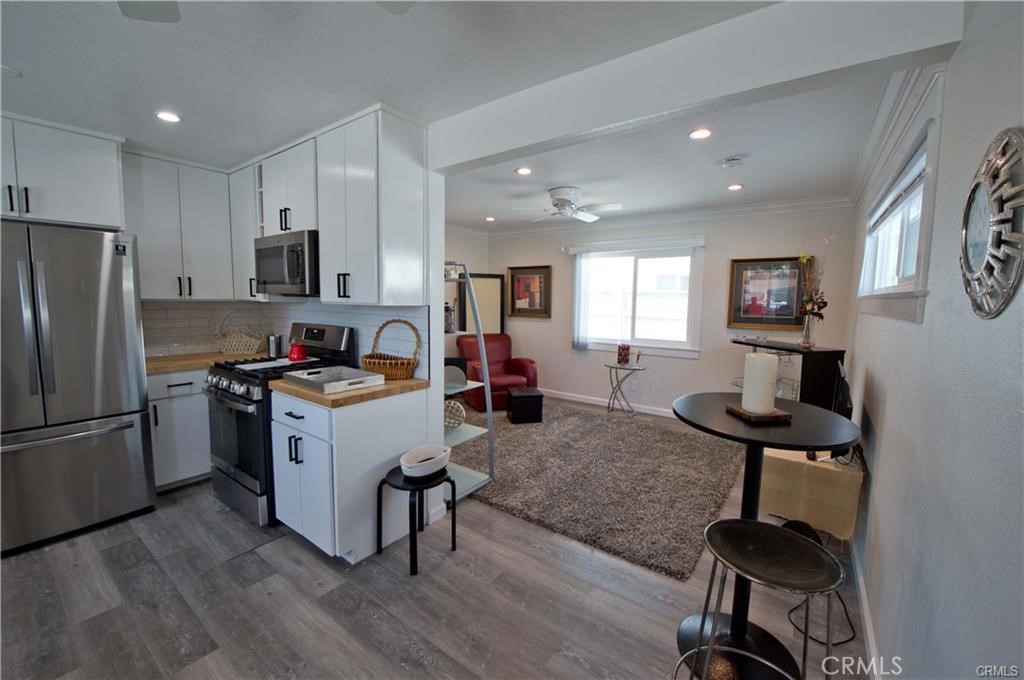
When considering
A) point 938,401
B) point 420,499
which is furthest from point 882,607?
point 420,499

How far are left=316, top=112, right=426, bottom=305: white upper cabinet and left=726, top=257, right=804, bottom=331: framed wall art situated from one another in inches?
142

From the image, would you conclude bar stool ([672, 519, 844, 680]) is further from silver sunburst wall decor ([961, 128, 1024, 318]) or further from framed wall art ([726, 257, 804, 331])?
framed wall art ([726, 257, 804, 331])

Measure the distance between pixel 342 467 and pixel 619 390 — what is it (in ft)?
13.0

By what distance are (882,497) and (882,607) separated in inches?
17.0

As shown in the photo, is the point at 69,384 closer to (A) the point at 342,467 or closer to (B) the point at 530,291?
(A) the point at 342,467

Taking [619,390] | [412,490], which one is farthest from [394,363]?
[619,390]

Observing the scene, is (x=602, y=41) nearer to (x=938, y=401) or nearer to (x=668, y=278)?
(x=938, y=401)

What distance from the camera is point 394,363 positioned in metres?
2.48

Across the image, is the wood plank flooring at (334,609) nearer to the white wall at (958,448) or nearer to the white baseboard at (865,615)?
the white baseboard at (865,615)

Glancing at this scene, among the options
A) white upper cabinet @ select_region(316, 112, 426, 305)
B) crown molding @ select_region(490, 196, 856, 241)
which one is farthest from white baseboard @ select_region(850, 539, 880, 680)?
crown molding @ select_region(490, 196, 856, 241)

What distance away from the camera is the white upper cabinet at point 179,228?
295 centimetres

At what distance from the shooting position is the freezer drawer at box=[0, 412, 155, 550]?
2232mm

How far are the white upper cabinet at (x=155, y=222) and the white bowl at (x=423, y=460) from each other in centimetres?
237

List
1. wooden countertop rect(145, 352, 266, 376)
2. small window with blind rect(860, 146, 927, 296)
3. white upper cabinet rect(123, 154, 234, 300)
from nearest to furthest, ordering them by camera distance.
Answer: small window with blind rect(860, 146, 927, 296)
wooden countertop rect(145, 352, 266, 376)
white upper cabinet rect(123, 154, 234, 300)
